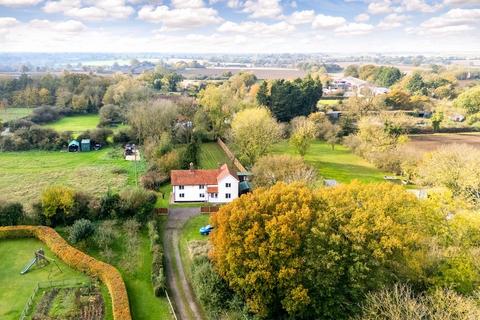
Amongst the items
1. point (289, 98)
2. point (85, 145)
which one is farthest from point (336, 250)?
point (289, 98)

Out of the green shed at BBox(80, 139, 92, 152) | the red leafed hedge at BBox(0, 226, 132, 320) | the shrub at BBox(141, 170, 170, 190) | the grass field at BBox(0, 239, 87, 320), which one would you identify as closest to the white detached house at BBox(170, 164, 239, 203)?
the shrub at BBox(141, 170, 170, 190)

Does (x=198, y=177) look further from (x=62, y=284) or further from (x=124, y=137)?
(x=124, y=137)

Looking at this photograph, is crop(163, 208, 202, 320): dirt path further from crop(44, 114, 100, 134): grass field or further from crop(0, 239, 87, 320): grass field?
crop(44, 114, 100, 134): grass field

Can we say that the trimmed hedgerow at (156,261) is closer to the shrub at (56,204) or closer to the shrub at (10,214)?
the shrub at (56,204)

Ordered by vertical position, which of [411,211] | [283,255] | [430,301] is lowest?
[430,301]

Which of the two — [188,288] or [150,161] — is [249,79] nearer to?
[150,161]

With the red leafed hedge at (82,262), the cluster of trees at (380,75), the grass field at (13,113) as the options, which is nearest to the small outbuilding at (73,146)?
the grass field at (13,113)

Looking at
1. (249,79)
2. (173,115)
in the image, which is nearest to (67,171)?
(173,115)
